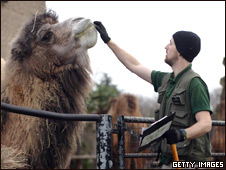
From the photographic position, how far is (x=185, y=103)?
198 centimetres

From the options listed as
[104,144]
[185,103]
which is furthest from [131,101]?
[185,103]

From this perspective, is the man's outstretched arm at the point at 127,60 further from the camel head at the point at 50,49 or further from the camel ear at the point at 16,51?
the camel ear at the point at 16,51

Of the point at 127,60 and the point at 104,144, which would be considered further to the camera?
the point at 127,60

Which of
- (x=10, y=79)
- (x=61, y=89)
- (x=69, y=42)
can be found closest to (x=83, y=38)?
(x=69, y=42)


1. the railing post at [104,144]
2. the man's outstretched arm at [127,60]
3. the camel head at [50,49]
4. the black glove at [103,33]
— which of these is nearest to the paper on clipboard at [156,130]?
the railing post at [104,144]

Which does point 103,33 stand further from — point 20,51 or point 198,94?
point 20,51

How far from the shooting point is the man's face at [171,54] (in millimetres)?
2119

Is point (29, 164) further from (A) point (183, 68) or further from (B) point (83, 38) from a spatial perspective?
(A) point (183, 68)

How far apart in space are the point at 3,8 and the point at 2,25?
55 cm

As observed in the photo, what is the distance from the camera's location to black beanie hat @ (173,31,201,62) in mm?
2090

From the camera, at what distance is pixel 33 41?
4.12m

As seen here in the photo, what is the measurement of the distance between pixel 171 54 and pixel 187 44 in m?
0.11

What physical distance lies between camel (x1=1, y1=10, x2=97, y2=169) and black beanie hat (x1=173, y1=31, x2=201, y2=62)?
62.4 inches

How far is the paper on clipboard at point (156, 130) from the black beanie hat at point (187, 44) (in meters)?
0.51
